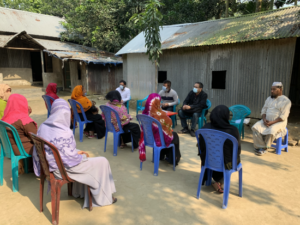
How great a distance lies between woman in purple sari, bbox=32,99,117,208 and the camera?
8.00ft

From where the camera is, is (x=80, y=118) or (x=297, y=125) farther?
(x=297, y=125)

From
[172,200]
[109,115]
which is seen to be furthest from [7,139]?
[172,200]

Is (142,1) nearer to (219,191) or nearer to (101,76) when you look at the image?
(101,76)

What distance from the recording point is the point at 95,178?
264 centimetres

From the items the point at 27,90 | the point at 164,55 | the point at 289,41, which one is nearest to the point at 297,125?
the point at 289,41

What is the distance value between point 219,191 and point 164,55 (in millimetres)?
6933

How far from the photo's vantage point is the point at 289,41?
5898 mm

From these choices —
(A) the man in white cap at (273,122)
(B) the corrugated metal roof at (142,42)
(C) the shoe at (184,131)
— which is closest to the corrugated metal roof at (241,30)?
(B) the corrugated metal roof at (142,42)

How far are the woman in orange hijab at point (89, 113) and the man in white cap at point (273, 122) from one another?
371 cm

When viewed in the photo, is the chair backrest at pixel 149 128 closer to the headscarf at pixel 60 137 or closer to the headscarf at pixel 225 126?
the headscarf at pixel 225 126

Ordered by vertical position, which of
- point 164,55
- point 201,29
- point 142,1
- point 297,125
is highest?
point 142,1

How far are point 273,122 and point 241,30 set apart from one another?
3.67 m

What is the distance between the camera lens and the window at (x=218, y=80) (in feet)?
24.4

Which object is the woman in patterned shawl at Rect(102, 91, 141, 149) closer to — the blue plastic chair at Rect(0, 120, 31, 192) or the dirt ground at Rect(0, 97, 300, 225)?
the dirt ground at Rect(0, 97, 300, 225)
